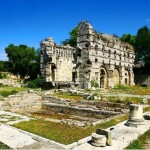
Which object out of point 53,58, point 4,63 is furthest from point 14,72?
point 53,58

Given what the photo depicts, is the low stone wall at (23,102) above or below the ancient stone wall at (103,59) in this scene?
below

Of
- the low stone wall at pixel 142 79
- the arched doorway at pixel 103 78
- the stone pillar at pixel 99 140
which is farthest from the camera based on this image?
the low stone wall at pixel 142 79

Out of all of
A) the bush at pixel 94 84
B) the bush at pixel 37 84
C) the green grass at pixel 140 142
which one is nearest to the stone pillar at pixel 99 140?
the green grass at pixel 140 142

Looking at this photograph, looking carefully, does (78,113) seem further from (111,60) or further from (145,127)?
(111,60)

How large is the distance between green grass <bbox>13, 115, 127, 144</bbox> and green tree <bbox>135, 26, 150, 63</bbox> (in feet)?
144

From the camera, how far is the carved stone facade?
116 feet

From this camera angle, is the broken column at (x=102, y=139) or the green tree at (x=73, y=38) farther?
the green tree at (x=73, y=38)

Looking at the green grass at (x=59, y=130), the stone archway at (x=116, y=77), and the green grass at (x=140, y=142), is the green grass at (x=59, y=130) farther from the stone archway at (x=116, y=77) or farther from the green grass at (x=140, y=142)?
the stone archway at (x=116, y=77)

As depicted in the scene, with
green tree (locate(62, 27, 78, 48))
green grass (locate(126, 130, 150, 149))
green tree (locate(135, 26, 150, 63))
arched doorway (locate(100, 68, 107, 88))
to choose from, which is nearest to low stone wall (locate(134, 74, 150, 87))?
green tree (locate(135, 26, 150, 63))

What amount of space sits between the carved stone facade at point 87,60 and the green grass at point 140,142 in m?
23.6

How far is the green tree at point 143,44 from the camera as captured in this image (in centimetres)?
5488

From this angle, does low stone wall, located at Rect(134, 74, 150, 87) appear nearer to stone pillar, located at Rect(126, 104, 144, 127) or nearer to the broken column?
stone pillar, located at Rect(126, 104, 144, 127)

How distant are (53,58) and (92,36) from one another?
23.3 ft

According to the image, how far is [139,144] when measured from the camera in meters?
9.93
